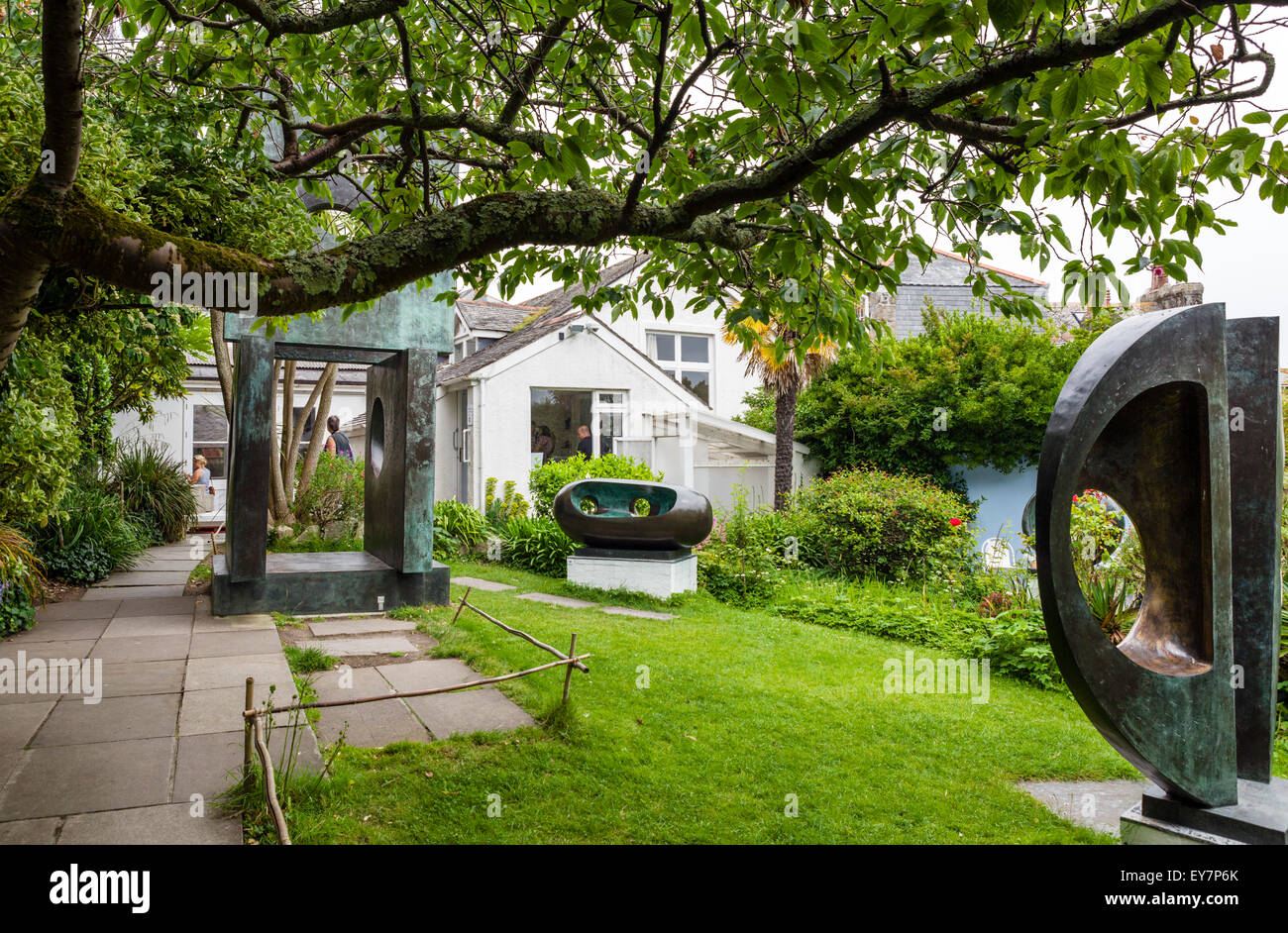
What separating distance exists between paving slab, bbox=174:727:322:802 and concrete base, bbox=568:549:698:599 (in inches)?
246

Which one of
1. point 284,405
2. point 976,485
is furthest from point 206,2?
point 976,485

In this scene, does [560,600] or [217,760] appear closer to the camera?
→ [217,760]

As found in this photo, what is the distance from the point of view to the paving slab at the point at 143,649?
6512mm

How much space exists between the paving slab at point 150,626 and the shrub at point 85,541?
2.04 metres

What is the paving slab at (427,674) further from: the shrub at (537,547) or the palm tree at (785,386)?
the palm tree at (785,386)

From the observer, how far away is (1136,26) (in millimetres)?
2539

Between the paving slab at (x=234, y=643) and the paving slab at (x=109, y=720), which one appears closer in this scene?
the paving slab at (x=109, y=720)

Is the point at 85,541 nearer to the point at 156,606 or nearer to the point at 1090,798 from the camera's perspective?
the point at 156,606

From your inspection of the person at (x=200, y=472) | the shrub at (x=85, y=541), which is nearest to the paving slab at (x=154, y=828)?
the shrub at (x=85, y=541)

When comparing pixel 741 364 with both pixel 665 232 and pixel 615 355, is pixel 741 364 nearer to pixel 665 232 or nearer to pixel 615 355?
pixel 615 355

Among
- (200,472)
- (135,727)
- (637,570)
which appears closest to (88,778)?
(135,727)

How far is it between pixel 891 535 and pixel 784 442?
4.90 metres

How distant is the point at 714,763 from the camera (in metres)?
5.02
